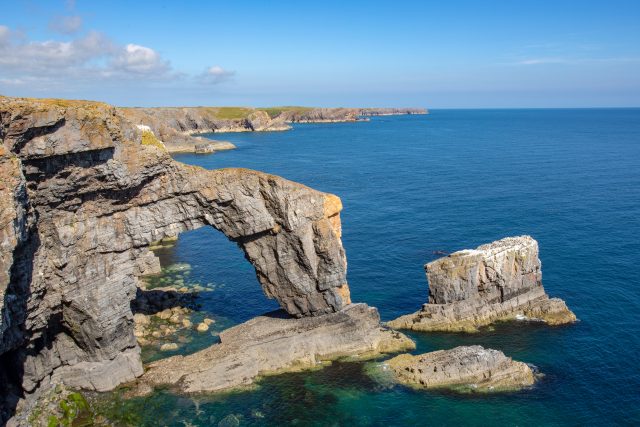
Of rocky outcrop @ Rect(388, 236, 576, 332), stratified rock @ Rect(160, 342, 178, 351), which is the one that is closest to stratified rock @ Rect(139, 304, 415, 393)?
stratified rock @ Rect(160, 342, 178, 351)

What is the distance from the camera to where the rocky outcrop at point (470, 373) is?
40.8 metres

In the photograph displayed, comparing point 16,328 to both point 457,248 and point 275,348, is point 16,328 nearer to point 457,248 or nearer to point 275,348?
point 275,348

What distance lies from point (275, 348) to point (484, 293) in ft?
79.2

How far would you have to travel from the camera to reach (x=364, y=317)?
46875 mm

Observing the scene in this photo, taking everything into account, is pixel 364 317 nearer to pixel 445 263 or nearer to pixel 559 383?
pixel 445 263

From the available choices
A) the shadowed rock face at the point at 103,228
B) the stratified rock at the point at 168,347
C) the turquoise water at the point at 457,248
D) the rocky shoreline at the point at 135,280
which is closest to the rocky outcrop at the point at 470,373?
the rocky shoreline at the point at 135,280

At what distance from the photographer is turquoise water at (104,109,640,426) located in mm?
37688

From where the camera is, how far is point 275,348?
145 feet

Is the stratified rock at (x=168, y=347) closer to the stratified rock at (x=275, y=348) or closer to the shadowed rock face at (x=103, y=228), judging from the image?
the stratified rock at (x=275, y=348)

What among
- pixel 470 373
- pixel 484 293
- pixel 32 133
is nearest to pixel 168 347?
pixel 32 133

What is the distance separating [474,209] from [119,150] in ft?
234

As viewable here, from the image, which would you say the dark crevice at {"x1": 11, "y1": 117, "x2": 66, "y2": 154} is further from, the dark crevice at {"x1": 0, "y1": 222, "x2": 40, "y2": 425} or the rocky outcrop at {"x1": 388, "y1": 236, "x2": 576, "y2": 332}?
the rocky outcrop at {"x1": 388, "y1": 236, "x2": 576, "y2": 332}

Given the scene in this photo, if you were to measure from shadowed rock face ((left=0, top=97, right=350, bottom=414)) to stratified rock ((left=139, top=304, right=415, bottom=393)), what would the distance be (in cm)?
183

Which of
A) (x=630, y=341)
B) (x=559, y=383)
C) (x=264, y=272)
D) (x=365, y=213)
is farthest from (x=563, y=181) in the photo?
(x=264, y=272)
